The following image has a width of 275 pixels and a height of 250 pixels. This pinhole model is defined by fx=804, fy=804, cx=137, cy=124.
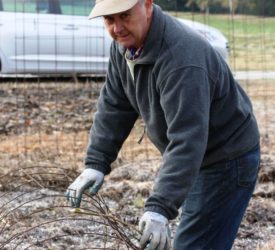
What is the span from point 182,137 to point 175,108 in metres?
0.11

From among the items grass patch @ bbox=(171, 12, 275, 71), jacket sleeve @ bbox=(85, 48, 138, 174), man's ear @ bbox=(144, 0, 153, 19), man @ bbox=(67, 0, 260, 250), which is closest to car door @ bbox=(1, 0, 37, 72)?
grass patch @ bbox=(171, 12, 275, 71)

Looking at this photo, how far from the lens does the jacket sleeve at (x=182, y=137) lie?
283 centimetres

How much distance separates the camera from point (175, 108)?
9.40 feet

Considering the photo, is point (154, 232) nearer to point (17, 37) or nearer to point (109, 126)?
point (109, 126)

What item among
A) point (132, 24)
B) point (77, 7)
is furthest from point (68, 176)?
point (77, 7)

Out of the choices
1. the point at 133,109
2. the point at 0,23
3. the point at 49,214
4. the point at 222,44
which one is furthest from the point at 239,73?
the point at 133,109

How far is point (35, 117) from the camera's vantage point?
920 centimetres

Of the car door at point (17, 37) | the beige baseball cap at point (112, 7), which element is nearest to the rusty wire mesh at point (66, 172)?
the car door at point (17, 37)

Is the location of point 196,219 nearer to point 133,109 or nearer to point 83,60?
point 133,109

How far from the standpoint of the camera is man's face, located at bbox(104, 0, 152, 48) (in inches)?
113

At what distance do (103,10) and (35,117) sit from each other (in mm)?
6424

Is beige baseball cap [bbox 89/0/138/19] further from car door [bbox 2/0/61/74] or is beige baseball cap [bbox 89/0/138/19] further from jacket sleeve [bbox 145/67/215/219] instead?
car door [bbox 2/0/61/74]

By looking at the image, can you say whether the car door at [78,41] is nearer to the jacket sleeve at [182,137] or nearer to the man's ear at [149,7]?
the man's ear at [149,7]

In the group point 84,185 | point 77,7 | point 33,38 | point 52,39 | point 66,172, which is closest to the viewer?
point 84,185
